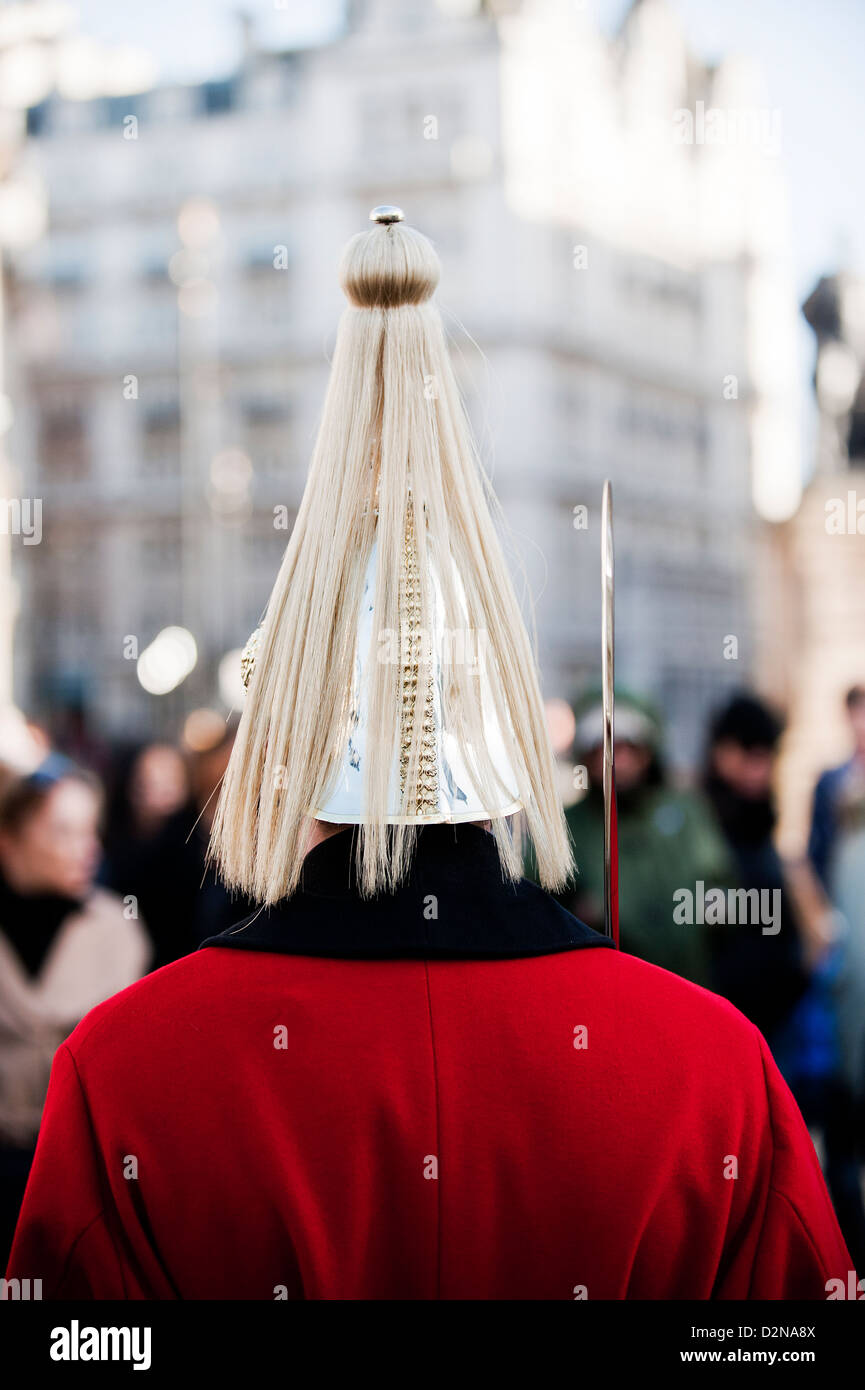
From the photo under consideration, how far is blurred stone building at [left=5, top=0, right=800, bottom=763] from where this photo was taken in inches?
810

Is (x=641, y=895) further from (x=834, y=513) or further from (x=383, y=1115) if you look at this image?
(x=834, y=513)

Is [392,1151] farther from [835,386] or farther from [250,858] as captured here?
[835,386]

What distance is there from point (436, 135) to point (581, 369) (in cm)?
420

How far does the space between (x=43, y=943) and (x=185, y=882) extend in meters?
0.94

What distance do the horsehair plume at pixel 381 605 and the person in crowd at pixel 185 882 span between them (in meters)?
2.79

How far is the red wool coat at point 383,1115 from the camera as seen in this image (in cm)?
136

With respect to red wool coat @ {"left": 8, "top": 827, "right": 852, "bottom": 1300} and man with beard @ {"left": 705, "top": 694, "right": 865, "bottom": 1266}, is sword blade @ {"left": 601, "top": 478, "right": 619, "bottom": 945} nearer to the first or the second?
red wool coat @ {"left": 8, "top": 827, "right": 852, "bottom": 1300}

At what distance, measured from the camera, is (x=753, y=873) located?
4844mm

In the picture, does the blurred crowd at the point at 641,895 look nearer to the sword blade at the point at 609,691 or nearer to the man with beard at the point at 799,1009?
the man with beard at the point at 799,1009

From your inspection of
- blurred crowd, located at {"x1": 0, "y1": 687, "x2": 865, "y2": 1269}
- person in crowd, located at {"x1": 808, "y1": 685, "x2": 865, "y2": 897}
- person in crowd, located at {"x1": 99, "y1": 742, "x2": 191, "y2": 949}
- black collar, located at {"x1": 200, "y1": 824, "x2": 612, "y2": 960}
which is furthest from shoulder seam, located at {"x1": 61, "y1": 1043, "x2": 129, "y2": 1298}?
person in crowd, located at {"x1": 808, "y1": 685, "x2": 865, "y2": 897}

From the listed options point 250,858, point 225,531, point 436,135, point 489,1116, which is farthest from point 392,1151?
point 436,135

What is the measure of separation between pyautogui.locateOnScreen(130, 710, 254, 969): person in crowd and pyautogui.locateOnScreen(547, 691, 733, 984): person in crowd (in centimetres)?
122

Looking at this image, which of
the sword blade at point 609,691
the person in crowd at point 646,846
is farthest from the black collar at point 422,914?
the person in crowd at point 646,846

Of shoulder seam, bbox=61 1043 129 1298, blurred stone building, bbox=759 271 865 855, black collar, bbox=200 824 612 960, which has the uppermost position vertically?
blurred stone building, bbox=759 271 865 855
